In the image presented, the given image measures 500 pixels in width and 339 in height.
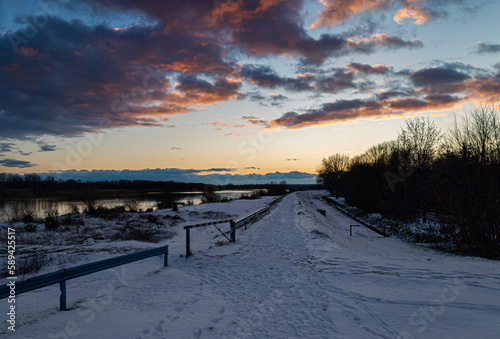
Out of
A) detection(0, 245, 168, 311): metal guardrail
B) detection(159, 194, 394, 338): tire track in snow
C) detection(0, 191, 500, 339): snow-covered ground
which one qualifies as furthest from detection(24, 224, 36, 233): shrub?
detection(0, 245, 168, 311): metal guardrail

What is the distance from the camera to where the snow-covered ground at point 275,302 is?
480cm

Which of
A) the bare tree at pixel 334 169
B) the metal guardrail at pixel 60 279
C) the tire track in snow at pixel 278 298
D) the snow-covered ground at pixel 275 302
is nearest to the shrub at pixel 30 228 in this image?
the snow-covered ground at pixel 275 302

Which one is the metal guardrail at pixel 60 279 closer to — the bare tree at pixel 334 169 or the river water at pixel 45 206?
the river water at pixel 45 206

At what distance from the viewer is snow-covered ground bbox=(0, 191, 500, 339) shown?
480cm

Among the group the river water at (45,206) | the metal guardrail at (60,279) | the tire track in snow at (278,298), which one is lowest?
the river water at (45,206)

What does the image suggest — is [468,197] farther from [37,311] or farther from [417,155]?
[37,311]

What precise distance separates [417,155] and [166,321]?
34.2 metres

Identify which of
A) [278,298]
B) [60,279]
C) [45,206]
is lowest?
[45,206]

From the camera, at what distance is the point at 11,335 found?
14.4 feet

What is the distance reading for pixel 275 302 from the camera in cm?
620

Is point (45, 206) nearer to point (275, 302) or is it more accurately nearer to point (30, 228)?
point (30, 228)

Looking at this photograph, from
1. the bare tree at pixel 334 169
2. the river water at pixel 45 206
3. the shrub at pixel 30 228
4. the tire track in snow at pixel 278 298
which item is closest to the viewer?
the tire track in snow at pixel 278 298

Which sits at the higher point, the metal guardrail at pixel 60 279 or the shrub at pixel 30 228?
the metal guardrail at pixel 60 279

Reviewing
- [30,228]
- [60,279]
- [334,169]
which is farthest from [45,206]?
[334,169]
